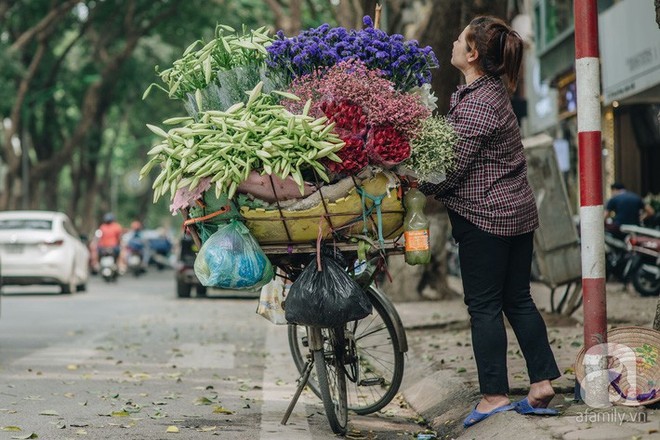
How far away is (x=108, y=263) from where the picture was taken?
28.5 metres

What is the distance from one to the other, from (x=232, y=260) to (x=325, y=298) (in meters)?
0.51

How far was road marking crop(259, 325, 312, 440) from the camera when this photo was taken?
622cm

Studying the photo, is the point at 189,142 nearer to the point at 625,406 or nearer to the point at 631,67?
the point at 625,406

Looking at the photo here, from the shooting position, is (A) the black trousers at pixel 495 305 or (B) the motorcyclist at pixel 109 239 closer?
(A) the black trousers at pixel 495 305

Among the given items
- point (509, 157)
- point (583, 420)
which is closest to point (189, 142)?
point (509, 157)

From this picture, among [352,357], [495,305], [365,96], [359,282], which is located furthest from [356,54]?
[352,357]

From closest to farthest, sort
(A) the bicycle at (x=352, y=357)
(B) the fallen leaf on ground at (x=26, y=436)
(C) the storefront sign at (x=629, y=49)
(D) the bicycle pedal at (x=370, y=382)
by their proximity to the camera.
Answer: (B) the fallen leaf on ground at (x=26, y=436), (A) the bicycle at (x=352, y=357), (D) the bicycle pedal at (x=370, y=382), (C) the storefront sign at (x=629, y=49)

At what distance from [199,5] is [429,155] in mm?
26573

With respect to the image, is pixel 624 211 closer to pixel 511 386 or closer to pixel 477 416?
pixel 511 386

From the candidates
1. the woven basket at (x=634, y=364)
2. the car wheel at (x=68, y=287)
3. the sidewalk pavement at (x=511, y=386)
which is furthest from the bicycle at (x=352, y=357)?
the car wheel at (x=68, y=287)

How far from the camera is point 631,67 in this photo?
17797 mm

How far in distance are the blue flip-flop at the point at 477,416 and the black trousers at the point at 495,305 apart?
0.28 feet

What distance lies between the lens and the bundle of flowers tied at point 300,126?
5.63 m

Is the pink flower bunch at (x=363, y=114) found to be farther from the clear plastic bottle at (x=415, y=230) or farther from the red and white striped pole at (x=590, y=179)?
the red and white striped pole at (x=590, y=179)
